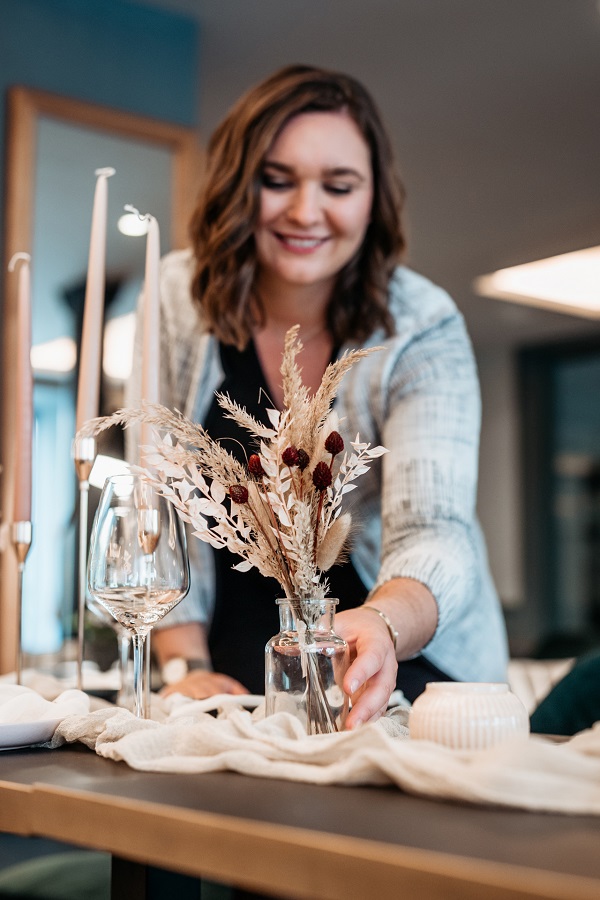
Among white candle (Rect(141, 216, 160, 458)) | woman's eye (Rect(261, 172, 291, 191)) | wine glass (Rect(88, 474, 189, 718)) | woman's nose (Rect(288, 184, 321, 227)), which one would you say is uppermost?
woman's eye (Rect(261, 172, 291, 191))

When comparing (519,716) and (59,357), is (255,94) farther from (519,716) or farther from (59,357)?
(59,357)

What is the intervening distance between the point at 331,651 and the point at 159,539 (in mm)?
196

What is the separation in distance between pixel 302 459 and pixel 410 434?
64 cm

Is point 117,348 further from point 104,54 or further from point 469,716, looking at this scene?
point 469,716

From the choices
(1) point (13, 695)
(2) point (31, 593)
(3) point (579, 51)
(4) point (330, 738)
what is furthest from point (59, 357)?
(4) point (330, 738)

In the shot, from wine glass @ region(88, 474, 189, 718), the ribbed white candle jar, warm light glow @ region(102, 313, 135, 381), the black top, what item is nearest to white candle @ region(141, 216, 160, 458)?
wine glass @ region(88, 474, 189, 718)

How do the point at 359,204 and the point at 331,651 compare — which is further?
the point at 359,204

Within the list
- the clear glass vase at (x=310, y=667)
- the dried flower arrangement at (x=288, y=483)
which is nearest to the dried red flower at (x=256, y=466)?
the dried flower arrangement at (x=288, y=483)

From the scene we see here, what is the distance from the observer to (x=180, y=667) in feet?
4.84

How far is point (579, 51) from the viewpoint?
3.89 m

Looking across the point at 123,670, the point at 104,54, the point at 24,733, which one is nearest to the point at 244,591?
the point at 123,670

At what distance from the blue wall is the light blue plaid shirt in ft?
5.53

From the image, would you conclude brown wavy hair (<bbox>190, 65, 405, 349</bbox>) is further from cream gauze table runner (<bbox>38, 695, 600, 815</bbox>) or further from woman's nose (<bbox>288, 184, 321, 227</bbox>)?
cream gauze table runner (<bbox>38, 695, 600, 815</bbox>)

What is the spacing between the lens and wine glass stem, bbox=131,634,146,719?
945 millimetres
